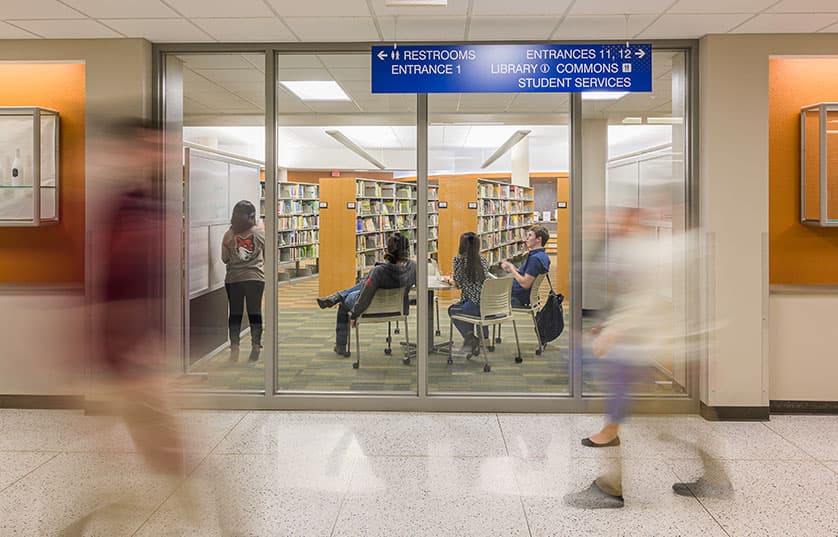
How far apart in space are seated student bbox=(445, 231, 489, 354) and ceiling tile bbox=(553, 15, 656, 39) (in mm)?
1832

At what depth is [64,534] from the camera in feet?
10.4

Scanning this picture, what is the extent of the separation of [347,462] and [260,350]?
5.78ft

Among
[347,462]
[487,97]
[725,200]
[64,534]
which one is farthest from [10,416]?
[725,200]

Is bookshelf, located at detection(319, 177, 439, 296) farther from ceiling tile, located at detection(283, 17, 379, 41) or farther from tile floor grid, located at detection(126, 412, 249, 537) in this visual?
tile floor grid, located at detection(126, 412, 249, 537)

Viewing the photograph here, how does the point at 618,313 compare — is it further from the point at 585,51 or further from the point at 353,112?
the point at 353,112

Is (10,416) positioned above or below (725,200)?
below

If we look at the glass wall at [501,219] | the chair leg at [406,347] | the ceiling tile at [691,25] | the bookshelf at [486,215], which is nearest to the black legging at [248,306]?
the chair leg at [406,347]

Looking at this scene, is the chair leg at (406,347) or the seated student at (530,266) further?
the chair leg at (406,347)

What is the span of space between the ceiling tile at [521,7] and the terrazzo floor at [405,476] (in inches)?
118

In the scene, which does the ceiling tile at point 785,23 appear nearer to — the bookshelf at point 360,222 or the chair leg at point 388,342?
the bookshelf at point 360,222

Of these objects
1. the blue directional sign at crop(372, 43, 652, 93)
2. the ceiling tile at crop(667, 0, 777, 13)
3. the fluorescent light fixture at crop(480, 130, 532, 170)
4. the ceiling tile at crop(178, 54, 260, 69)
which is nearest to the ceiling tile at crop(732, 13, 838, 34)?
the ceiling tile at crop(667, 0, 777, 13)

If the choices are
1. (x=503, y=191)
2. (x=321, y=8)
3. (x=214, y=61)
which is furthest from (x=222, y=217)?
(x=503, y=191)

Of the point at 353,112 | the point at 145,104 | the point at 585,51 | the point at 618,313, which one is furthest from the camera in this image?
the point at 353,112

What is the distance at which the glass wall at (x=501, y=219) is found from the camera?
5422 millimetres
